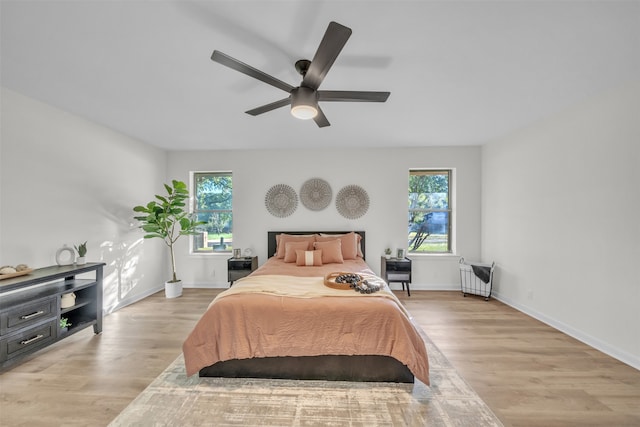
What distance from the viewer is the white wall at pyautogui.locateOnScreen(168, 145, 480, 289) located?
4.43 meters

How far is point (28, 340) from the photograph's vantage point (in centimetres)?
219

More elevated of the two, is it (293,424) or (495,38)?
(495,38)

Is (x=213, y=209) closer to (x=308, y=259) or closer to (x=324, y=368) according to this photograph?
(x=308, y=259)

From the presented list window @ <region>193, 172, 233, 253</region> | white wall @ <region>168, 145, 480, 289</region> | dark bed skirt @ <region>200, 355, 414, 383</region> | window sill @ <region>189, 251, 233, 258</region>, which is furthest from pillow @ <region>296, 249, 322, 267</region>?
window @ <region>193, 172, 233, 253</region>

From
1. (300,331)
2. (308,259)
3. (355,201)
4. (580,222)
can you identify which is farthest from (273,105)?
(580,222)

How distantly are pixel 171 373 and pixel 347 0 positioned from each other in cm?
312

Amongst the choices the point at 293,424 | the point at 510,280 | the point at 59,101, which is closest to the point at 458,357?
the point at 293,424

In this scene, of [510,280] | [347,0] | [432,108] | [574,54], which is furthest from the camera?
[510,280]

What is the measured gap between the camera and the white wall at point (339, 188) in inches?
175

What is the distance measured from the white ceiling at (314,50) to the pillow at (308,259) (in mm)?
1920

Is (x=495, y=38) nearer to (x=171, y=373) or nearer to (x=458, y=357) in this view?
(x=458, y=357)

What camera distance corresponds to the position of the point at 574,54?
1921mm

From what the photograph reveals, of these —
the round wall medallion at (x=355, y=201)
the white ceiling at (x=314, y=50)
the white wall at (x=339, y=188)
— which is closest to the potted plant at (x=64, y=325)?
the white wall at (x=339, y=188)

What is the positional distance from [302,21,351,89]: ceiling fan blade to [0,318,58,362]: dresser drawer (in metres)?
3.32
